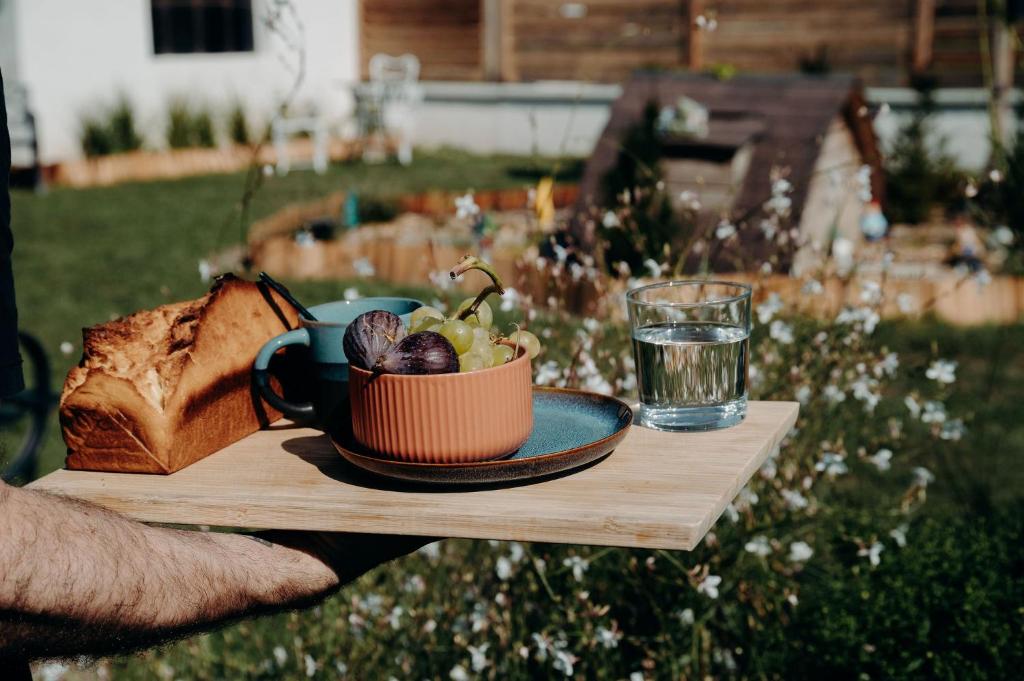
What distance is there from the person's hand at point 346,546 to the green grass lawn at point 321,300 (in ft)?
3.22

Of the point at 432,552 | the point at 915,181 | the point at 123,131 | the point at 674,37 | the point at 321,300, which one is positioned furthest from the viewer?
the point at 674,37

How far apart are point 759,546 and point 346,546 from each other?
1205mm

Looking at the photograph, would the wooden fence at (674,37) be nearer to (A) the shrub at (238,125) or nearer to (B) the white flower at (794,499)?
(A) the shrub at (238,125)

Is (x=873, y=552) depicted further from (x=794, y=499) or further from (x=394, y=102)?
(x=394, y=102)

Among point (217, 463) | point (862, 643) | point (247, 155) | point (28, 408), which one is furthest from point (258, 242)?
point (247, 155)

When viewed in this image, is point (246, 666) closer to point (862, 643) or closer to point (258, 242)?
point (862, 643)

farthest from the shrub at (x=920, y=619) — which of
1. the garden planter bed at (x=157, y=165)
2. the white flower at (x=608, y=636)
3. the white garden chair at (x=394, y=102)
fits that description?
the white garden chair at (x=394, y=102)

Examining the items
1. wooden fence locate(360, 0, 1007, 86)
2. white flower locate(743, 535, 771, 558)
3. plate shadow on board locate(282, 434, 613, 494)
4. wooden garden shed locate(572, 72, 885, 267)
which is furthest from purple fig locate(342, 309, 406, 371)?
wooden fence locate(360, 0, 1007, 86)

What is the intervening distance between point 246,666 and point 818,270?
1.68 m

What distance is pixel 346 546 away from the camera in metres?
1.69

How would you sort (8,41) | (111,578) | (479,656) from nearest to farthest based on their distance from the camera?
(111,578), (479,656), (8,41)

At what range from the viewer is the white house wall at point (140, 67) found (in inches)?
547

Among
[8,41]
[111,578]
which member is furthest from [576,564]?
[8,41]

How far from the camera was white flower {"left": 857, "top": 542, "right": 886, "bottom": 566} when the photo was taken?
2664mm
